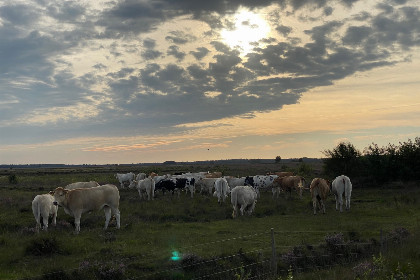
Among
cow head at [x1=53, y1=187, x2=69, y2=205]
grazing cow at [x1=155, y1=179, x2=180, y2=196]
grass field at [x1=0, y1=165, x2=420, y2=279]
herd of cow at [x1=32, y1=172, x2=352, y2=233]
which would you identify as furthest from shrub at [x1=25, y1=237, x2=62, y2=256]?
grazing cow at [x1=155, y1=179, x2=180, y2=196]

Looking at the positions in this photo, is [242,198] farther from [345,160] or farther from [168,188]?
[345,160]

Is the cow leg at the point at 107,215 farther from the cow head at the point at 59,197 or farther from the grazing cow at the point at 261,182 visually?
the grazing cow at the point at 261,182

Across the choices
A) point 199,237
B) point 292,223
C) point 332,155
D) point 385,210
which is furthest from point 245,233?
point 332,155

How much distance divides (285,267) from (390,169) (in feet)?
109

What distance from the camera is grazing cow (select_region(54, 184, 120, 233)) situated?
741 inches

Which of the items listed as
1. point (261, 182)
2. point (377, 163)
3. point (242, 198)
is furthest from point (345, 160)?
point (242, 198)

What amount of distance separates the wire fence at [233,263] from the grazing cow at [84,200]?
650 centimetres

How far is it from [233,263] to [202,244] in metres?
1.33

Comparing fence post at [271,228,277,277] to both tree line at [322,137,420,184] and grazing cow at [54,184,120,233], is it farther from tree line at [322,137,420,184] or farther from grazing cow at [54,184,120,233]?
tree line at [322,137,420,184]

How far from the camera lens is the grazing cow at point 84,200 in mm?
18812

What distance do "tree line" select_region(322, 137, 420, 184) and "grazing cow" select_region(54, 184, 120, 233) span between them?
31408 millimetres

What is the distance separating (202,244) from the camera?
41.5 feet

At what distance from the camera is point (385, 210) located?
2398 cm

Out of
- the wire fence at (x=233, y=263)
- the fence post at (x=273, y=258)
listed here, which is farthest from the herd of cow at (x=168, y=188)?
the fence post at (x=273, y=258)
